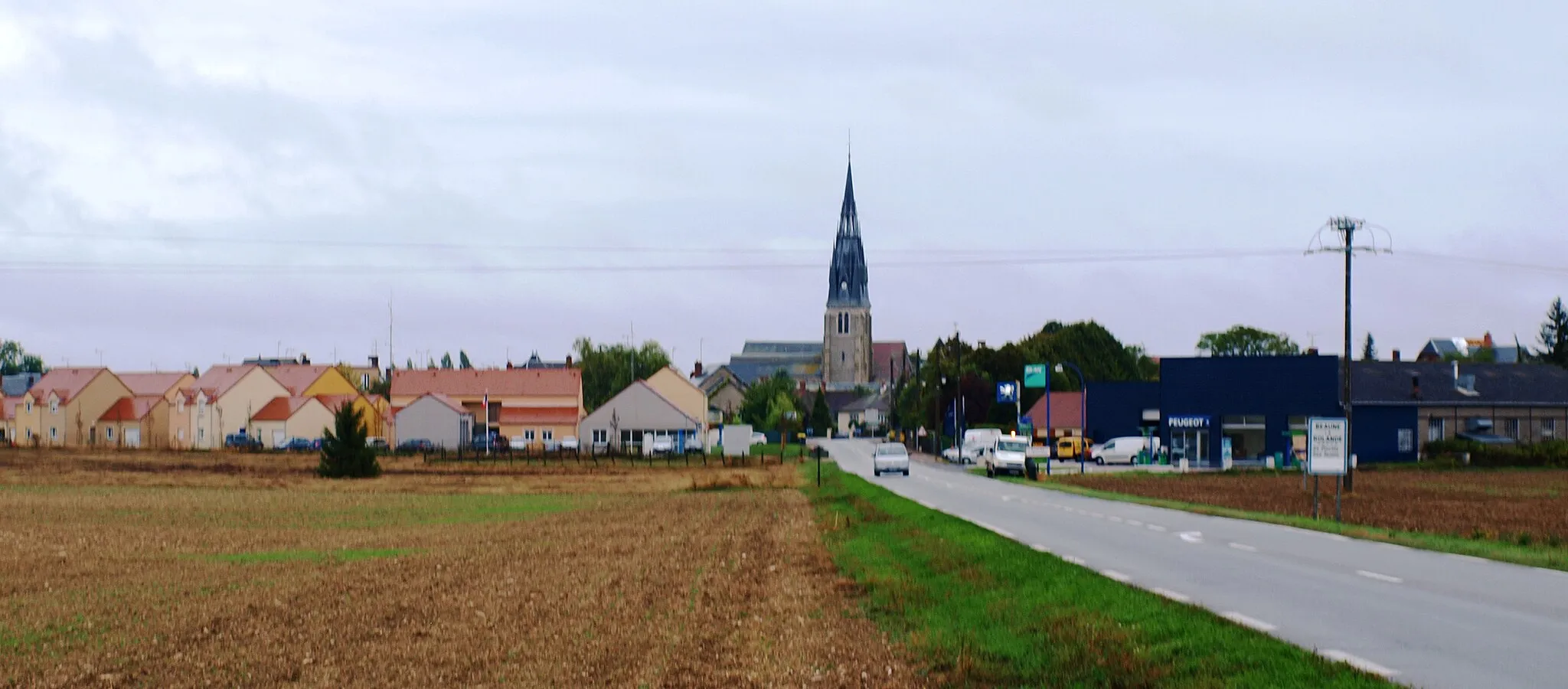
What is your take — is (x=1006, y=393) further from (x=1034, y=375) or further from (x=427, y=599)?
(x=427, y=599)

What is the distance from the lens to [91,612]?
1748 centimetres

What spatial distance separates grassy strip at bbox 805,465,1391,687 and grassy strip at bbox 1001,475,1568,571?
5955 millimetres

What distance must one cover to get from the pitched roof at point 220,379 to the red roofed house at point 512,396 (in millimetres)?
13328

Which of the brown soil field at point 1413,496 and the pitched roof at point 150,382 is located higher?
the pitched roof at point 150,382

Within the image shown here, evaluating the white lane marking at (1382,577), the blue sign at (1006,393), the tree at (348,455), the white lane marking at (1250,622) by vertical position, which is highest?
the blue sign at (1006,393)

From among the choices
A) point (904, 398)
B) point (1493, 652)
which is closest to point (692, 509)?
point (1493, 652)

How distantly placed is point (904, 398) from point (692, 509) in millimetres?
114913

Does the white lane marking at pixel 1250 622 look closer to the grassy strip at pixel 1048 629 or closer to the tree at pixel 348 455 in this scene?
the grassy strip at pixel 1048 629

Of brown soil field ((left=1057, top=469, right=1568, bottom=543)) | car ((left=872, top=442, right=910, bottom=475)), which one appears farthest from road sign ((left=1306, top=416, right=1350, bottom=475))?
car ((left=872, top=442, right=910, bottom=475))

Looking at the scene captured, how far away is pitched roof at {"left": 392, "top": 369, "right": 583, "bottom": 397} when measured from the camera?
134 m

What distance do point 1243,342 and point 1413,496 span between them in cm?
12828

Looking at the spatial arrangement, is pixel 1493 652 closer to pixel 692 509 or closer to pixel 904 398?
pixel 692 509

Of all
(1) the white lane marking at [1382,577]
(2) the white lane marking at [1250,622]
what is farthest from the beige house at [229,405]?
(2) the white lane marking at [1250,622]

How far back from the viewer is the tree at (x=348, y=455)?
6650 cm
